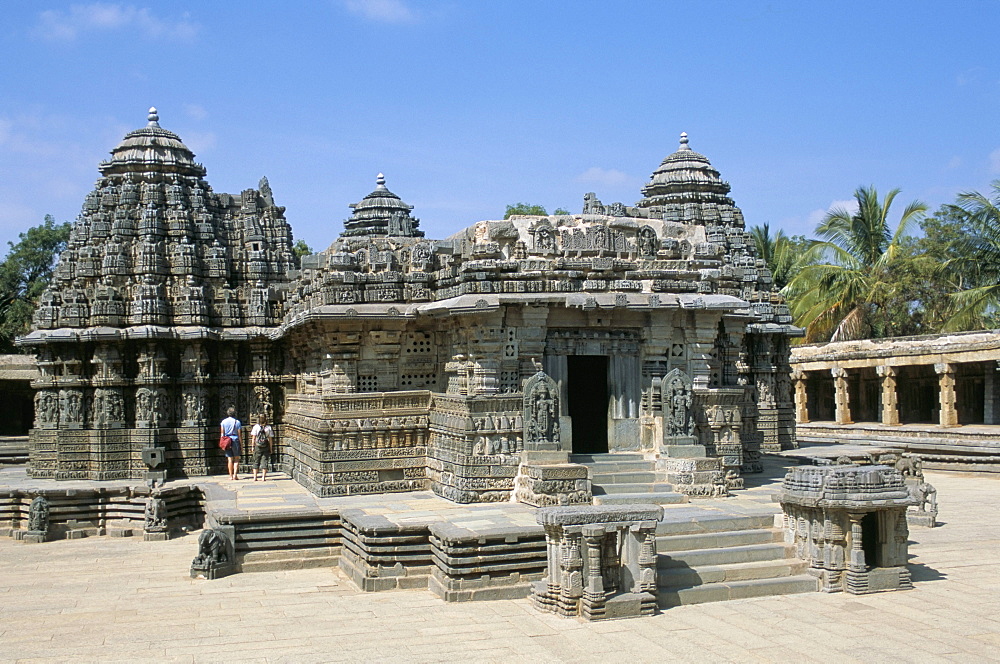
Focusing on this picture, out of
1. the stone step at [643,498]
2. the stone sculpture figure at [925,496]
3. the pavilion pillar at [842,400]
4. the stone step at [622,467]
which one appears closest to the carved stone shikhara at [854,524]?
the stone step at [643,498]

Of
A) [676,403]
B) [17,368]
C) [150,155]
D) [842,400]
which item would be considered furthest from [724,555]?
[842,400]

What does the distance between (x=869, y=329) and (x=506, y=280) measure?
2288 centimetres

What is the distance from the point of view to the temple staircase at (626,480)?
12352mm

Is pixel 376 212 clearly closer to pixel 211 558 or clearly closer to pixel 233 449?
pixel 233 449

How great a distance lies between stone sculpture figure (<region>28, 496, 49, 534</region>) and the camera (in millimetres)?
14719

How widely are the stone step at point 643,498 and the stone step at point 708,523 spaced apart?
84 centimetres

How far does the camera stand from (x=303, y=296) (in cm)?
1620

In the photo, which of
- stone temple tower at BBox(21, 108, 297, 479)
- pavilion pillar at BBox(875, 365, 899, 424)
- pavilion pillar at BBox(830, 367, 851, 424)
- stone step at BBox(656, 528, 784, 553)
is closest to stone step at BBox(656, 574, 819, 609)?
stone step at BBox(656, 528, 784, 553)

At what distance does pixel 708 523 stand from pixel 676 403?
2.47m

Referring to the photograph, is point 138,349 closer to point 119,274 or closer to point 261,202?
point 119,274

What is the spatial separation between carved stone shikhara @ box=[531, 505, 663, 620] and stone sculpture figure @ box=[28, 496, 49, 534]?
871 cm

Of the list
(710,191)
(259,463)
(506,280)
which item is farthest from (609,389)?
(710,191)

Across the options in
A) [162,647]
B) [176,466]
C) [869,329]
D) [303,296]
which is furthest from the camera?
[869,329]

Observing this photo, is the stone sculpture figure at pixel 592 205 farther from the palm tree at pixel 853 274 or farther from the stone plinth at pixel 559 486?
the palm tree at pixel 853 274
